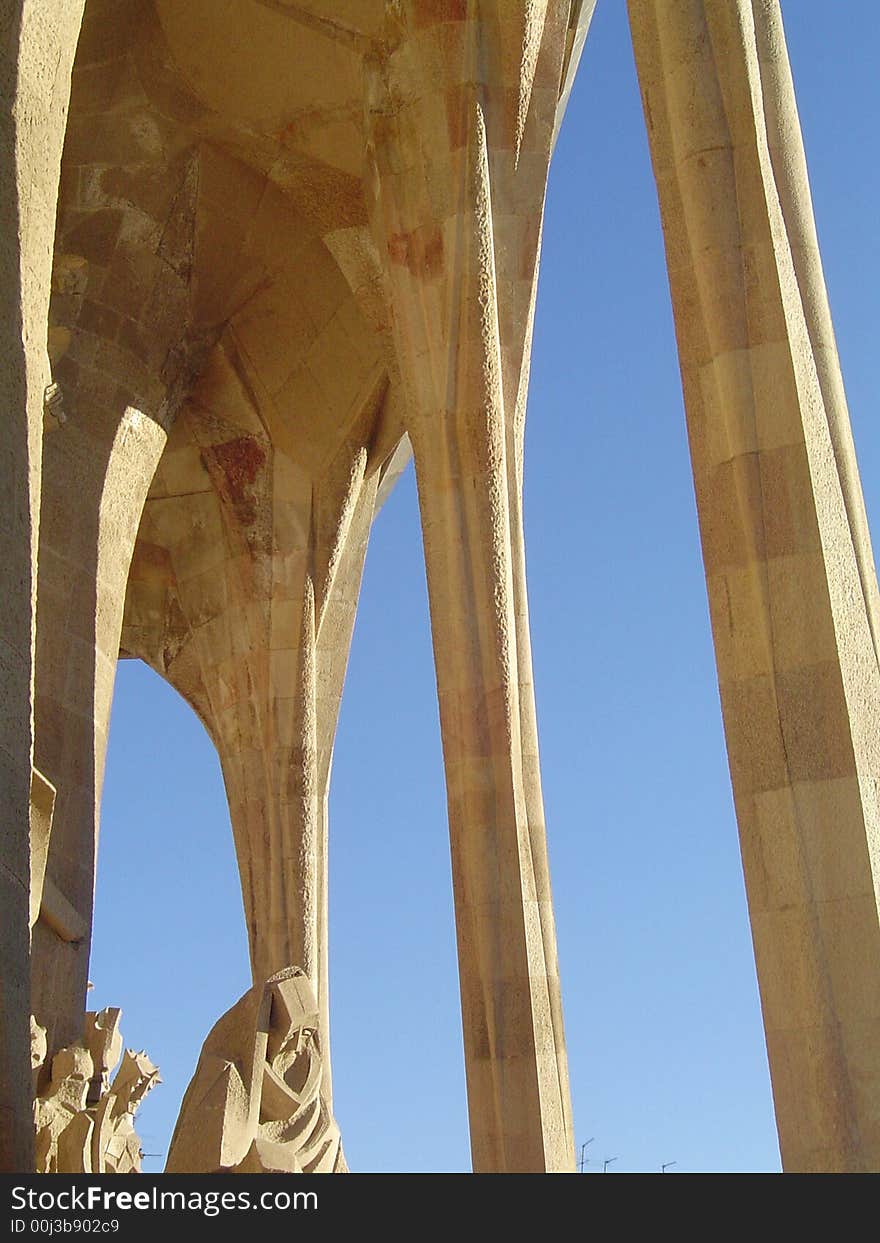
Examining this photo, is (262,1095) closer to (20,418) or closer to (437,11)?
(20,418)

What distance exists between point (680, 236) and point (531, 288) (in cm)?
547

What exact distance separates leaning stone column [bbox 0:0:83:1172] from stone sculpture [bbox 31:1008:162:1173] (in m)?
7.04

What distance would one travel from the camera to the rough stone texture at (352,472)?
609 centimetres

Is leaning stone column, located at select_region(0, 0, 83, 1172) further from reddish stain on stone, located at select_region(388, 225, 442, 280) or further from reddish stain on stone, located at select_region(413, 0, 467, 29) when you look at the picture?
reddish stain on stone, located at select_region(413, 0, 467, 29)

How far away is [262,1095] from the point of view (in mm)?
8859

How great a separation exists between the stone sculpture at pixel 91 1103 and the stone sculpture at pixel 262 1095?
129 inches

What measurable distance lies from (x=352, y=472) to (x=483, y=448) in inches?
230

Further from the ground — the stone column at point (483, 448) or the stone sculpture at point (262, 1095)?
the stone column at point (483, 448)

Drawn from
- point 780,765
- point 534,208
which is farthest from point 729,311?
point 534,208

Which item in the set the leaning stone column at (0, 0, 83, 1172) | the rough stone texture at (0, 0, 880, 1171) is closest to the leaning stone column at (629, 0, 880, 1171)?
the rough stone texture at (0, 0, 880, 1171)

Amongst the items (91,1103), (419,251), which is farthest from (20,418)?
(91,1103)

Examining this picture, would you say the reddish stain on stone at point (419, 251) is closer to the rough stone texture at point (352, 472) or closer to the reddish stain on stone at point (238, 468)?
the rough stone texture at point (352, 472)

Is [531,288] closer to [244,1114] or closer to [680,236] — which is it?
[680,236]

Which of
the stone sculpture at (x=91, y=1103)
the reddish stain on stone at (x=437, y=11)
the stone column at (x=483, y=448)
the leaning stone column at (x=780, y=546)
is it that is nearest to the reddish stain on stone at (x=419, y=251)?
the stone column at (x=483, y=448)
